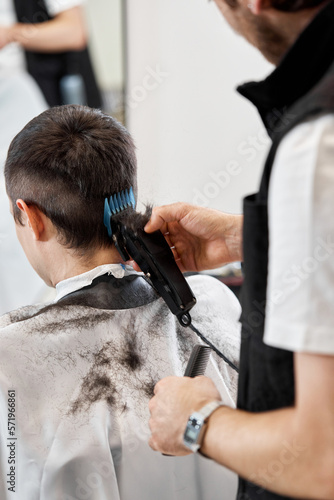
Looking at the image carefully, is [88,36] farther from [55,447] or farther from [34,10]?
[55,447]

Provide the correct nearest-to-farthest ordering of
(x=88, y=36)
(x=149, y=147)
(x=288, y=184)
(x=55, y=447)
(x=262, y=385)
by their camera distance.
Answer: (x=288, y=184), (x=262, y=385), (x=55, y=447), (x=88, y=36), (x=149, y=147)

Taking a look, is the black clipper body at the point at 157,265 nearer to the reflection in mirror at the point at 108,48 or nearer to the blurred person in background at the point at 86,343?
the blurred person in background at the point at 86,343

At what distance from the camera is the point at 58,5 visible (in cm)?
284

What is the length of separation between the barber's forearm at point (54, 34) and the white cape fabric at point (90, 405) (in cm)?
186

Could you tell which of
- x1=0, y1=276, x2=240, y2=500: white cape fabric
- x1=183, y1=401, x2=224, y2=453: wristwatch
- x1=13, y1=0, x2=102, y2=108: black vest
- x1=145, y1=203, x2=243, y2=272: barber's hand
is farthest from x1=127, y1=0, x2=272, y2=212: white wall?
x1=183, y1=401, x2=224, y2=453: wristwatch

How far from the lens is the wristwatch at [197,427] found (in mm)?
892

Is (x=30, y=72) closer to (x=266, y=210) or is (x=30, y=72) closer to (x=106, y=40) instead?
(x=106, y=40)

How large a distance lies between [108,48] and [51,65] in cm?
40

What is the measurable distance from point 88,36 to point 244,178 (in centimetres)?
125

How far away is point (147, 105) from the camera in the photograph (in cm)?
344

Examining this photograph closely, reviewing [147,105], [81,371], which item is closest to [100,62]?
[147,105]

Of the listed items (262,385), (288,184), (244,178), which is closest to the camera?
(288,184)

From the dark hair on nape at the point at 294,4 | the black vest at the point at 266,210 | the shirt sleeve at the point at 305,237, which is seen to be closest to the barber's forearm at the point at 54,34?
the black vest at the point at 266,210

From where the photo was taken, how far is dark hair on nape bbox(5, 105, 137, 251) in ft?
4.69
